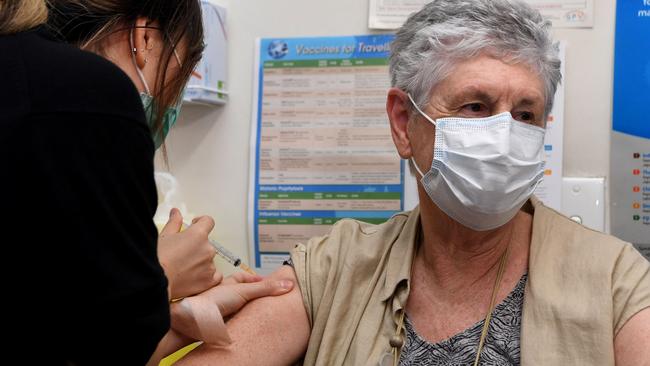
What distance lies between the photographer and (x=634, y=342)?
1206 mm

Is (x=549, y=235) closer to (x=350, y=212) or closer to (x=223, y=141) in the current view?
(x=350, y=212)

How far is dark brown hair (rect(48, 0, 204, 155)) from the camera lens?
103 centimetres

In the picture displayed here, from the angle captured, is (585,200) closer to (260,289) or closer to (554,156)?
(554,156)

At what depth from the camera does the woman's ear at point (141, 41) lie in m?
1.10

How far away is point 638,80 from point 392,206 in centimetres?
71

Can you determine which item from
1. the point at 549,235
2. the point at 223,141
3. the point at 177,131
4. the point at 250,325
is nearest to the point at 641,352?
the point at 549,235

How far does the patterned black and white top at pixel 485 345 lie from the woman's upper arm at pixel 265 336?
0.79ft

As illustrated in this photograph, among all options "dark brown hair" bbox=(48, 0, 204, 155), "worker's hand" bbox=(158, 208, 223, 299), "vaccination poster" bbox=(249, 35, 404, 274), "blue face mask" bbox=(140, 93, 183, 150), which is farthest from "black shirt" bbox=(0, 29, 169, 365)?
"vaccination poster" bbox=(249, 35, 404, 274)

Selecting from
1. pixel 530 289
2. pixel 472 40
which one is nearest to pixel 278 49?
pixel 472 40

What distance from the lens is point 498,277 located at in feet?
4.58

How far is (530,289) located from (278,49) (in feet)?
3.45

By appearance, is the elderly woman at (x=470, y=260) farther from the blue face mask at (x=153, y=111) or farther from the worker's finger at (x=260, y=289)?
the blue face mask at (x=153, y=111)

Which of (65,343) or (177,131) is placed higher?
(177,131)

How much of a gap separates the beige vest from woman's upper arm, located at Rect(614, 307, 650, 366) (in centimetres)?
1
